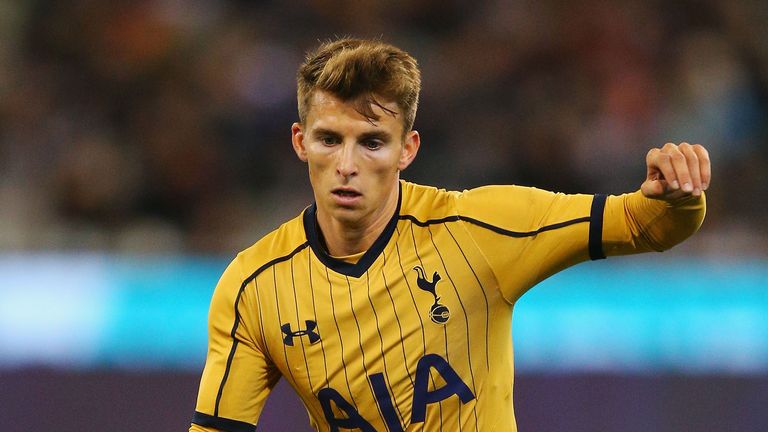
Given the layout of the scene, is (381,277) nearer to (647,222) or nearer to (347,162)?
(347,162)

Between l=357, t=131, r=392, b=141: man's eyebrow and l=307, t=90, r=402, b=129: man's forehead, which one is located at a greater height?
l=307, t=90, r=402, b=129: man's forehead

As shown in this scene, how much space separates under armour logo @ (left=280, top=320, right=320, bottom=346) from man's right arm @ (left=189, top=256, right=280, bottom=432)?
88 millimetres

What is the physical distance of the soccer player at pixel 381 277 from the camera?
3.72 metres

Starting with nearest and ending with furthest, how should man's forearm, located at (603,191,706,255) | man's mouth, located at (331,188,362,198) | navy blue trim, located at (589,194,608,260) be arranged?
man's forearm, located at (603,191,706,255) < navy blue trim, located at (589,194,608,260) < man's mouth, located at (331,188,362,198)

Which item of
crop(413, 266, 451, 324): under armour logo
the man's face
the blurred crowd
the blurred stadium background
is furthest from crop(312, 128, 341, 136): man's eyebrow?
the blurred crowd

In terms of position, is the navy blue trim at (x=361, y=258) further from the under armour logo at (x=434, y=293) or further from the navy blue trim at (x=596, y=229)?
the navy blue trim at (x=596, y=229)

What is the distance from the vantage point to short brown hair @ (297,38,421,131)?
371 centimetres

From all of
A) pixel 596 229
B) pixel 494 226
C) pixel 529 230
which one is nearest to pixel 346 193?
pixel 494 226

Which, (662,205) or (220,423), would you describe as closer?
(662,205)

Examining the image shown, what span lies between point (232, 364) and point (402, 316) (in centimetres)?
55

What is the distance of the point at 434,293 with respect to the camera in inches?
151

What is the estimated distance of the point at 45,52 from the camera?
9516 millimetres

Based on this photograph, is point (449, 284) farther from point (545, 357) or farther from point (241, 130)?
point (241, 130)

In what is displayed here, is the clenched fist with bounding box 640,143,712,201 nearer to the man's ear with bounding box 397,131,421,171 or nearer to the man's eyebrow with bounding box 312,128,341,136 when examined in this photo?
the man's ear with bounding box 397,131,421,171
